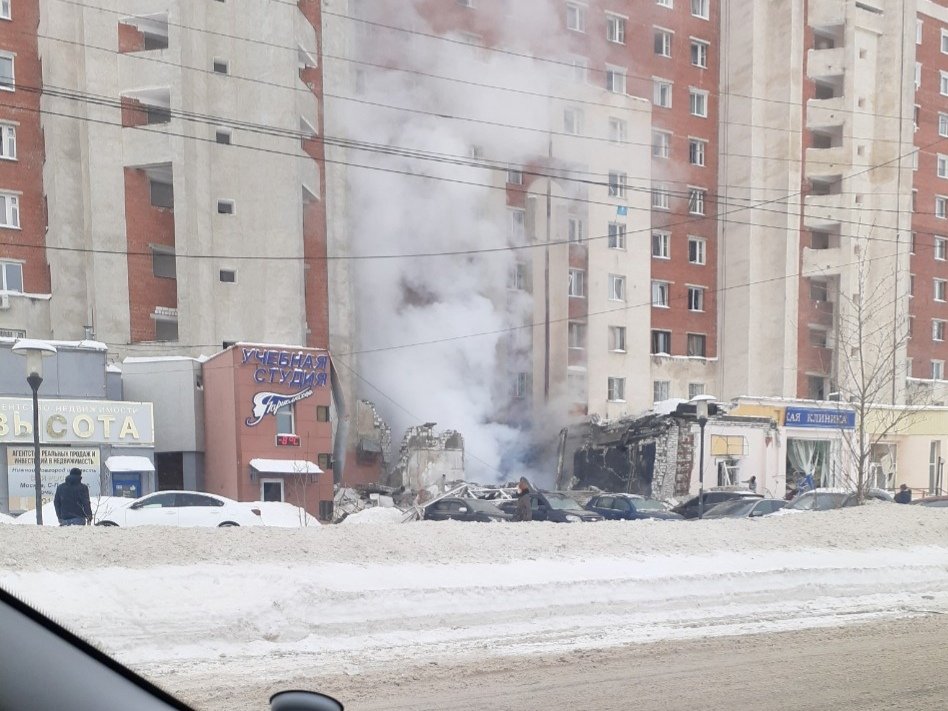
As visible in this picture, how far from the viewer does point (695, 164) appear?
4334 centimetres

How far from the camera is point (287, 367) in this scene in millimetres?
27531

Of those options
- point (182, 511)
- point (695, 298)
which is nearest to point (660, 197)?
point (695, 298)

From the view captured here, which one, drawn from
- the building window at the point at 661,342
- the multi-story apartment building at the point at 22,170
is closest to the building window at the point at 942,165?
the building window at the point at 661,342

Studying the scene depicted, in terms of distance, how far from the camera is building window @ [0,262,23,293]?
2947cm

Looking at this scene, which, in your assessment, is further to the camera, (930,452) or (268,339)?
(930,452)

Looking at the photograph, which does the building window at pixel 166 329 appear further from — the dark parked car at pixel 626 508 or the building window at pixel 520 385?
the dark parked car at pixel 626 508

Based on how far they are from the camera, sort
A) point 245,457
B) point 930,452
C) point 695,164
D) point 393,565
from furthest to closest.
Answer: point 695,164 < point 930,452 < point 245,457 < point 393,565

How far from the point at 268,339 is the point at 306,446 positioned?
211 inches

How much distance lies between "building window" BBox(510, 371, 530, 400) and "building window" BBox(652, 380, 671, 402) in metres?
6.68

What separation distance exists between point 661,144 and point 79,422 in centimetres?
3055

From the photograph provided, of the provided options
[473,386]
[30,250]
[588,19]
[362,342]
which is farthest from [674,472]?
[30,250]

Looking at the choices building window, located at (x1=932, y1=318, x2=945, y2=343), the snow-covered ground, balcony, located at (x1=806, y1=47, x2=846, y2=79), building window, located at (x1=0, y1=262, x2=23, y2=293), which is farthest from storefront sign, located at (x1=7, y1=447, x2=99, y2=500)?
building window, located at (x1=932, y1=318, x2=945, y2=343)

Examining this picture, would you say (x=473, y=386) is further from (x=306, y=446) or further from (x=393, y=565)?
(x=393, y=565)

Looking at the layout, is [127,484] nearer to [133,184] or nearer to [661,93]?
[133,184]
